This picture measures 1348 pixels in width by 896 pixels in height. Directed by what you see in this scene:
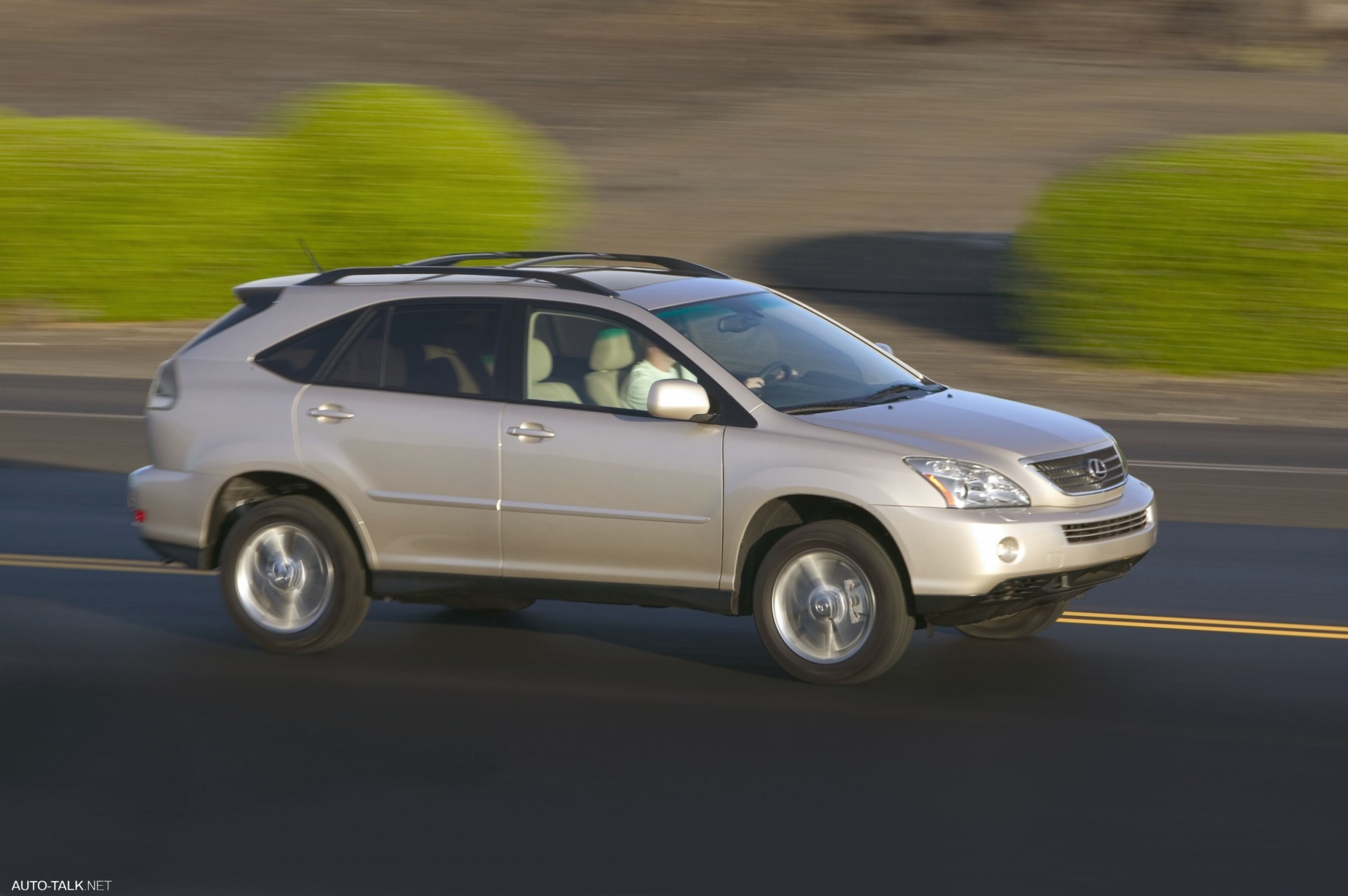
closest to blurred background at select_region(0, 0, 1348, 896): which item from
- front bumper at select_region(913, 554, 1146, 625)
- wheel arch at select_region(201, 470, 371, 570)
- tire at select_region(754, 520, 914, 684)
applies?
tire at select_region(754, 520, 914, 684)

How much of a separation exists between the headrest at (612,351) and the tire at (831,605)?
1.07 m

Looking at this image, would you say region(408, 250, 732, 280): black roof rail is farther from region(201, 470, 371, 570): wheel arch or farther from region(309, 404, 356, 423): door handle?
region(201, 470, 371, 570): wheel arch

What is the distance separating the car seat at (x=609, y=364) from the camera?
306 inches

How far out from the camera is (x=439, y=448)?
25.8ft

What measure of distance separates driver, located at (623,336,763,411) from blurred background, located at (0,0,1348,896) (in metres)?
1.17

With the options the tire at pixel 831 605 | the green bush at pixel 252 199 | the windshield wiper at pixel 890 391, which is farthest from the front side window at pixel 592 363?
the green bush at pixel 252 199

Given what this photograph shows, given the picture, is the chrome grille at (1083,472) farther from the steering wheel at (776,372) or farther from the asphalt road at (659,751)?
the steering wheel at (776,372)

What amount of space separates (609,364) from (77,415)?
8.99 m

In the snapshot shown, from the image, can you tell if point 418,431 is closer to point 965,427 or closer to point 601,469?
point 601,469

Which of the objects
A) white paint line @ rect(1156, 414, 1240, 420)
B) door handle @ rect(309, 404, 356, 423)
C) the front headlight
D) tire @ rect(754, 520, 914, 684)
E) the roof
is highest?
the roof

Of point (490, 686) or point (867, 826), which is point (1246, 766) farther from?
point (490, 686)

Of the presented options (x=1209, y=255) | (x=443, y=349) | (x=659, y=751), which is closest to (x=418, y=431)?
(x=443, y=349)

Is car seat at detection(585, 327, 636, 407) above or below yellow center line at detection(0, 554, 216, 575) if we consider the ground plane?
above

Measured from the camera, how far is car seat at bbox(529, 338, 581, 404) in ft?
25.6
